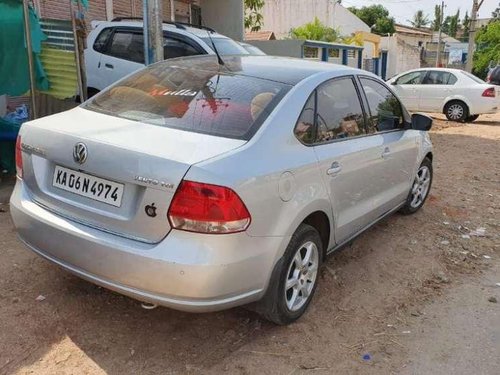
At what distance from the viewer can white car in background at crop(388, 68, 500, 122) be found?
13984mm

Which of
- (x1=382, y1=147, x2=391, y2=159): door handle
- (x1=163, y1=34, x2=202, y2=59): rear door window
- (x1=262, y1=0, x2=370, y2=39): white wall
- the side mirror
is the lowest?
(x1=382, y1=147, x2=391, y2=159): door handle

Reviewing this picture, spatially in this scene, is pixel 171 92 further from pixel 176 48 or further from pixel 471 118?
pixel 471 118

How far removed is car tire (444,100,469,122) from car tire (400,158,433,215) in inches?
381

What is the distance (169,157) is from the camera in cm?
254

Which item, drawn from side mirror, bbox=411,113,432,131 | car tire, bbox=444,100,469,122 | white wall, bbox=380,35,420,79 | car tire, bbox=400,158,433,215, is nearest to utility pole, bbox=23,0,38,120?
side mirror, bbox=411,113,432,131

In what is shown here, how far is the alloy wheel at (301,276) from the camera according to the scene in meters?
3.15

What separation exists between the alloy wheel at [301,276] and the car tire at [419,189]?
7.44ft

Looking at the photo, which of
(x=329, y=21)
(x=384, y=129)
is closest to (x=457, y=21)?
(x=329, y=21)

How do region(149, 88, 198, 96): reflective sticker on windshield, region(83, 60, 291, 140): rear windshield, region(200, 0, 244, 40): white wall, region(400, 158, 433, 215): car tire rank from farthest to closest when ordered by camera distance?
region(200, 0, 244, 40): white wall, region(400, 158, 433, 215): car tire, region(149, 88, 198, 96): reflective sticker on windshield, region(83, 60, 291, 140): rear windshield

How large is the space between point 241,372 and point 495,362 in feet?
4.97

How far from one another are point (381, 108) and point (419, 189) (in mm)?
1487

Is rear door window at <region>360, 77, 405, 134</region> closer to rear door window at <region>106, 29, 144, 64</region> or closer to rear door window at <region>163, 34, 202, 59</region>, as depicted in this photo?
rear door window at <region>163, 34, 202, 59</region>

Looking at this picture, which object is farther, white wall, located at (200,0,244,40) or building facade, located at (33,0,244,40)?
white wall, located at (200,0,244,40)

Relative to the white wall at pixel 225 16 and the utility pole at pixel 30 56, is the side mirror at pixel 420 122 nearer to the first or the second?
the utility pole at pixel 30 56
